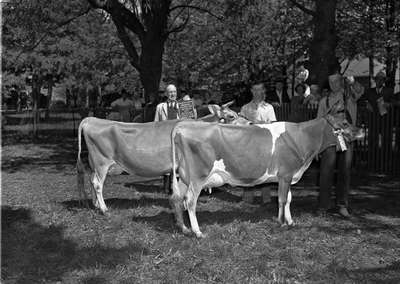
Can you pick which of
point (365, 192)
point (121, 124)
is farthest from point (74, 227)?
point (365, 192)

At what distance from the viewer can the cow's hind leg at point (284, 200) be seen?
21.5ft

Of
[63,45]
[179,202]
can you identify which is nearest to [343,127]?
[179,202]

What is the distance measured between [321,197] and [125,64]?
93.8ft

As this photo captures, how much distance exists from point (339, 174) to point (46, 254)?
4.26 m

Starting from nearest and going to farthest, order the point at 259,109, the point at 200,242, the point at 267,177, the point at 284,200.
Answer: the point at 200,242
the point at 267,177
the point at 284,200
the point at 259,109

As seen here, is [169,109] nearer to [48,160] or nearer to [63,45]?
[48,160]

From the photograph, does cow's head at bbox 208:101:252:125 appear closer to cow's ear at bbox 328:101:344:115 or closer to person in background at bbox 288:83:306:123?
cow's ear at bbox 328:101:344:115

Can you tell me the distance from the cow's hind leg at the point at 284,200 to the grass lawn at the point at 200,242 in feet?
0.40

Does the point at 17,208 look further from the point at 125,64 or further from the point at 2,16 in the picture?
the point at 125,64

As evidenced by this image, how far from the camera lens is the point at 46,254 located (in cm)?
571

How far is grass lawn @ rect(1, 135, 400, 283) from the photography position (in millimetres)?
5027

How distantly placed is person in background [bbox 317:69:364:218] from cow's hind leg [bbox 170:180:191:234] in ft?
7.20

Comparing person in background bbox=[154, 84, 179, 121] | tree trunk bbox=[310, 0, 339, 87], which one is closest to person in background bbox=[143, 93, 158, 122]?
tree trunk bbox=[310, 0, 339, 87]

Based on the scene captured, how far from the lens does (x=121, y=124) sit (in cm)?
761
